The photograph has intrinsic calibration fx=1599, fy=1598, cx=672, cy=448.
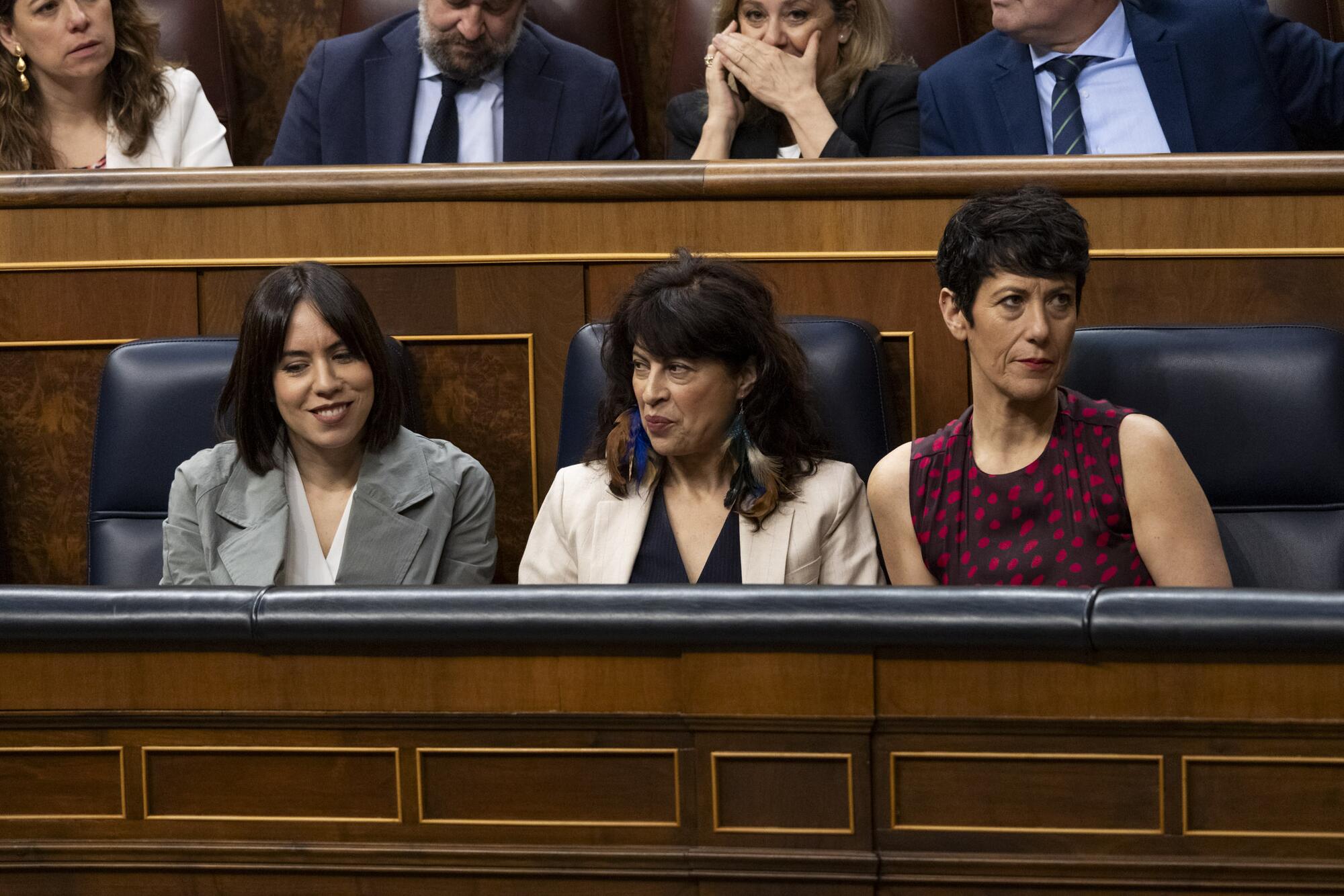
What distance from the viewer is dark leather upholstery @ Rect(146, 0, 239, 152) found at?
6.62 ft

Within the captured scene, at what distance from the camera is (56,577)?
1.48 m

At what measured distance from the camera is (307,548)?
1.34m

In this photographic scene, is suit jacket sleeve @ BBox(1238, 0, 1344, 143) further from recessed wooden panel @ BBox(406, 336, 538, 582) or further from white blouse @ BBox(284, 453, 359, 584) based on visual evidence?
white blouse @ BBox(284, 453, 359, 584)

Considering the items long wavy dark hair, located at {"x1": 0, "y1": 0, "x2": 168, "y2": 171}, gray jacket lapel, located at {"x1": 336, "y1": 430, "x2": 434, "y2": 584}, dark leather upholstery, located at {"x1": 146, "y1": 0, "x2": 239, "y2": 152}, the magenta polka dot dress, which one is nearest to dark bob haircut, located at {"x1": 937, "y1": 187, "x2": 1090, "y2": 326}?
the magenta polka dot dress

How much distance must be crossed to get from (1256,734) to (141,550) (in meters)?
0.93

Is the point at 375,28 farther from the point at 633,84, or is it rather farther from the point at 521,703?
the point at 521,703

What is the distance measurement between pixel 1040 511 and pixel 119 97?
113 cm

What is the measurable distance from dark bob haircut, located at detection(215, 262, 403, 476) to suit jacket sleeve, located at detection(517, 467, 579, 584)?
17cm

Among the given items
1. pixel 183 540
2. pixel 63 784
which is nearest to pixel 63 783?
pixel 63 784

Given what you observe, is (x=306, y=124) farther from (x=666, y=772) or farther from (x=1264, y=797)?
(x=1264, y=797)

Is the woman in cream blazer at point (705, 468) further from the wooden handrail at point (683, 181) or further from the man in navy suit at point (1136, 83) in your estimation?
the man in navy suit at point (1136, 83)

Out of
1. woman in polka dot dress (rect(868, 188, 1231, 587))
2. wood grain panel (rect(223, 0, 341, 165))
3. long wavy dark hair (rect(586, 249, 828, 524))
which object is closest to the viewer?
woman in polka dot dress (rect(868, 188, 1231, 587))

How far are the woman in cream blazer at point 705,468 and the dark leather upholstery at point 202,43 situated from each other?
3.26 feet

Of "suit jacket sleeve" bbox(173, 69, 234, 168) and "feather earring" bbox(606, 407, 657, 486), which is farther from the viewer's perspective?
"suit jacket sleeve" bbox(173, 69, 234, 168)
